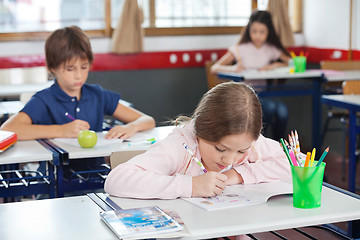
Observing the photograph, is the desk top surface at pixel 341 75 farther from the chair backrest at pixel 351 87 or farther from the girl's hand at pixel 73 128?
the girl's hand at pixel 73 128

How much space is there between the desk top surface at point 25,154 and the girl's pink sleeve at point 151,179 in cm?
66

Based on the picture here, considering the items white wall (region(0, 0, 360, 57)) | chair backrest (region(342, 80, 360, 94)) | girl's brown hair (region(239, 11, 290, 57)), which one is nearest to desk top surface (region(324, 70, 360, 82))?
white wall (region(0, 0, 360, 57))

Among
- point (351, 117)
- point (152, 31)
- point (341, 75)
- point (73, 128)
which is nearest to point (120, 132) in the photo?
point (73, 128)

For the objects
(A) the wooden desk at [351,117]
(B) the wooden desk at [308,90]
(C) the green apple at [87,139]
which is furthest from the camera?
(B) the wooden desk at [308,90]

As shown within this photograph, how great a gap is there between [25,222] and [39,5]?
14.7 ft

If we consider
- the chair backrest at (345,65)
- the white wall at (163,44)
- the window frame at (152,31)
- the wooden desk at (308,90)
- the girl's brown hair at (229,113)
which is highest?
the window frame at (152,31)

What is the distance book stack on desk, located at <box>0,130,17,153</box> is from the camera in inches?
95.7

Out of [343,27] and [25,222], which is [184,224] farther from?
[343,27]

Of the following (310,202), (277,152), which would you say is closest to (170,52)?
(277,152)

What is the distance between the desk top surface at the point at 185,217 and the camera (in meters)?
1.46

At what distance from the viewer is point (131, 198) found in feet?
5.80

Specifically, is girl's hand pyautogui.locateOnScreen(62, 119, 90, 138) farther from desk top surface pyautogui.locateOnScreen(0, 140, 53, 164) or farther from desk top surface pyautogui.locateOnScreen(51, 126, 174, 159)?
desk top surface pyautogui.locateOnScreen(0, 140, 53, 164)

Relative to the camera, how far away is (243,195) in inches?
70.1

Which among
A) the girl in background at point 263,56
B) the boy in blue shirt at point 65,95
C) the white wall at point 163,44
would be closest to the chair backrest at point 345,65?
the girl in background at point 263,56
